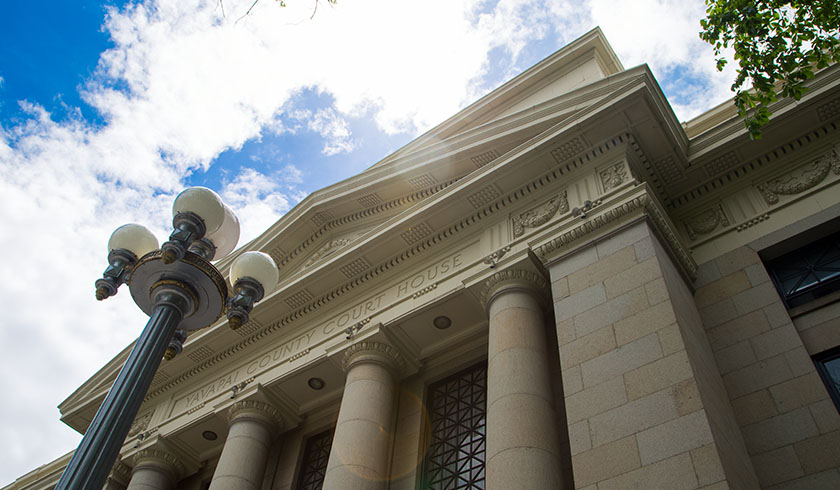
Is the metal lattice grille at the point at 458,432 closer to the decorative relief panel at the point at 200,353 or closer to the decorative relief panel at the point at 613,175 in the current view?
the decorative relief panel at the point at 613,175

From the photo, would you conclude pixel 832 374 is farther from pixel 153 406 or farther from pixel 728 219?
pixel 153 406

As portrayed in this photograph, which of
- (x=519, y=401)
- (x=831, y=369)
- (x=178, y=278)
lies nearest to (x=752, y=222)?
(x=831, y=369)

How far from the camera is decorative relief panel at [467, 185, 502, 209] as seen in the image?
1343 cm

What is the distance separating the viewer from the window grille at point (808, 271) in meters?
10.3

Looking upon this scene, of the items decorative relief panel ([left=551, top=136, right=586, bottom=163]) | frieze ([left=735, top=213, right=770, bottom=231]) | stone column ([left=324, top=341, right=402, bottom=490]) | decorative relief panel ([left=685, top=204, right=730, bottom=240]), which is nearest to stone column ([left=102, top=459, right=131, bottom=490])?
stone column ([left=324, top=341, right=402, bottom=490])

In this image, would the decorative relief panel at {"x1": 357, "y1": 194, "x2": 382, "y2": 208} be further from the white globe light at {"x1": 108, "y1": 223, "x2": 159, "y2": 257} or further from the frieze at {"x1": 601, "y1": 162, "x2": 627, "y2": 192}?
the white globe light at {"x1": 108, "y1": 223, "x2": 159, "y2": 257}

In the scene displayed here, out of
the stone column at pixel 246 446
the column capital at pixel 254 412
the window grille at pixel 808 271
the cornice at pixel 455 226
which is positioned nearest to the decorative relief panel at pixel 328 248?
the cornice at pixel 455 226

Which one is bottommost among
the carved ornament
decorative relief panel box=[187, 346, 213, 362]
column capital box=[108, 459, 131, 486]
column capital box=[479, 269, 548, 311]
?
column capital box=[108, 459, 131, 486]

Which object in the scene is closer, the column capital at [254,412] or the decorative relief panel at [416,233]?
the decorative relief panel at [416,233]

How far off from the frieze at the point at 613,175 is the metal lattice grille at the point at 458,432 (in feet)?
14.6

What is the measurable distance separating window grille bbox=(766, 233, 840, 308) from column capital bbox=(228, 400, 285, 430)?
10919 millimetres

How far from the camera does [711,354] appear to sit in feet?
32.4

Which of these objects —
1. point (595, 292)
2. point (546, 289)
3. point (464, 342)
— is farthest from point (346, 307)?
point (595, 292)

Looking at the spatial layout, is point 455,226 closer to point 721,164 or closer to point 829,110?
point 721,164
